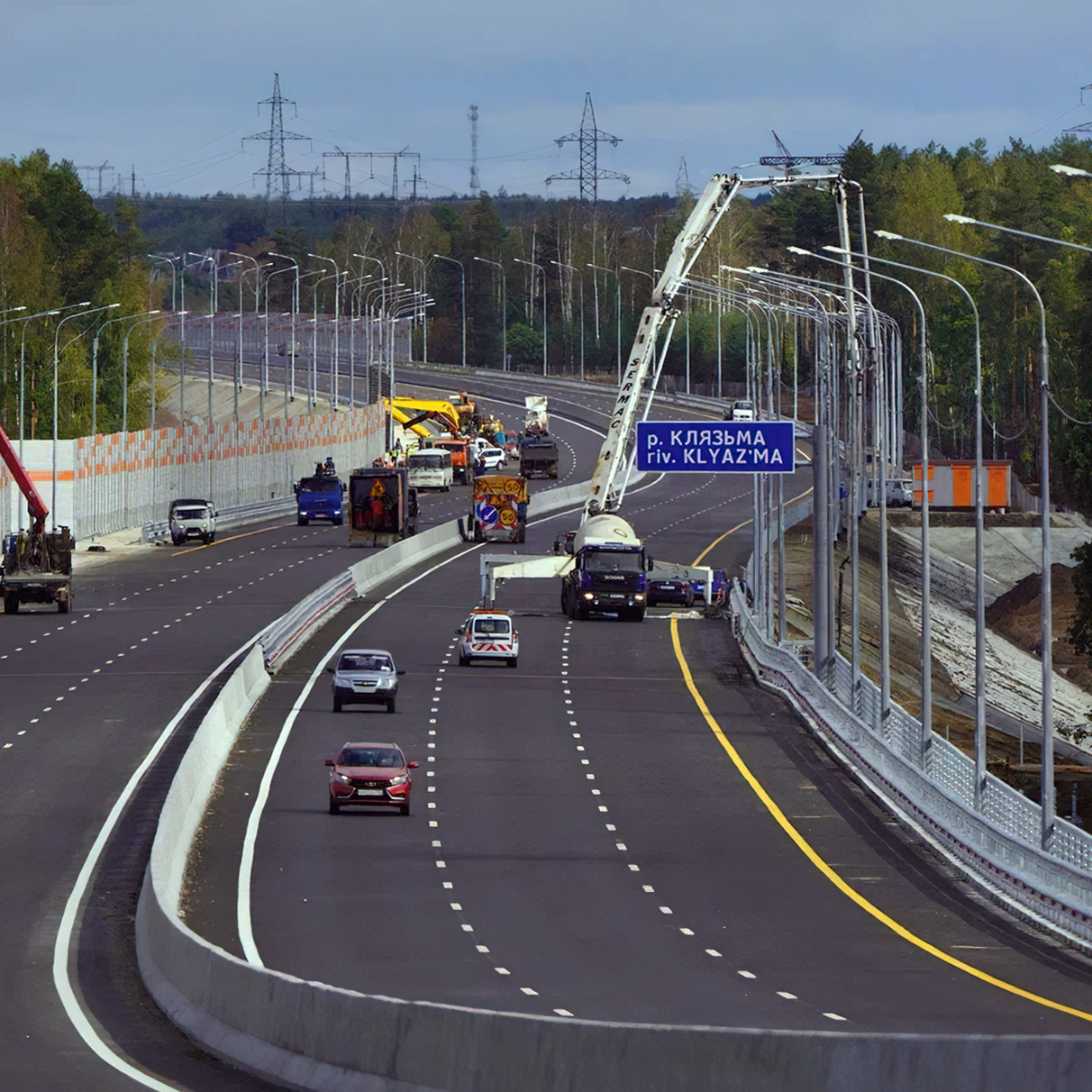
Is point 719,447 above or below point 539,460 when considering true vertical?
above

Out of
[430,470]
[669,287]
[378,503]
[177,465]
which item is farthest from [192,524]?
[669,287]

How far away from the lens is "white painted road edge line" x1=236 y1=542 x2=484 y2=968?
2730 centimetres

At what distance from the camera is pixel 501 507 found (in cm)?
8825

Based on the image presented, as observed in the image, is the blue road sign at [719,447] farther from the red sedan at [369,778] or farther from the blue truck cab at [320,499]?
the blue truck cab at [320,499]

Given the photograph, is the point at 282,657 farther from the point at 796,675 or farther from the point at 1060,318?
the point at 1060,318

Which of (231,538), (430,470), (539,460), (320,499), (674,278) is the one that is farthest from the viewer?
(539,460)

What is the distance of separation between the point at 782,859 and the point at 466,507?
75.0m

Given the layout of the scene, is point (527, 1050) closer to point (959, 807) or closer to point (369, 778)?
point (959, 807)

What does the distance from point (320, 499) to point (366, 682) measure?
49903mm

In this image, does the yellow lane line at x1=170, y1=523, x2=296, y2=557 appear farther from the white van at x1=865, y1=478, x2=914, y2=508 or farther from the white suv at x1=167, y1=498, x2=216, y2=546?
the white van at x1=865, y1=478, x2=914, y2=508

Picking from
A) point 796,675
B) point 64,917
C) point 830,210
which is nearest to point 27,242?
point 830,210

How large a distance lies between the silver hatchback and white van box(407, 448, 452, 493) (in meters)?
67.1

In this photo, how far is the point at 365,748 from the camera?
38.2 m

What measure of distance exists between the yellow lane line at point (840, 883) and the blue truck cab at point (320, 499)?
4358cm
